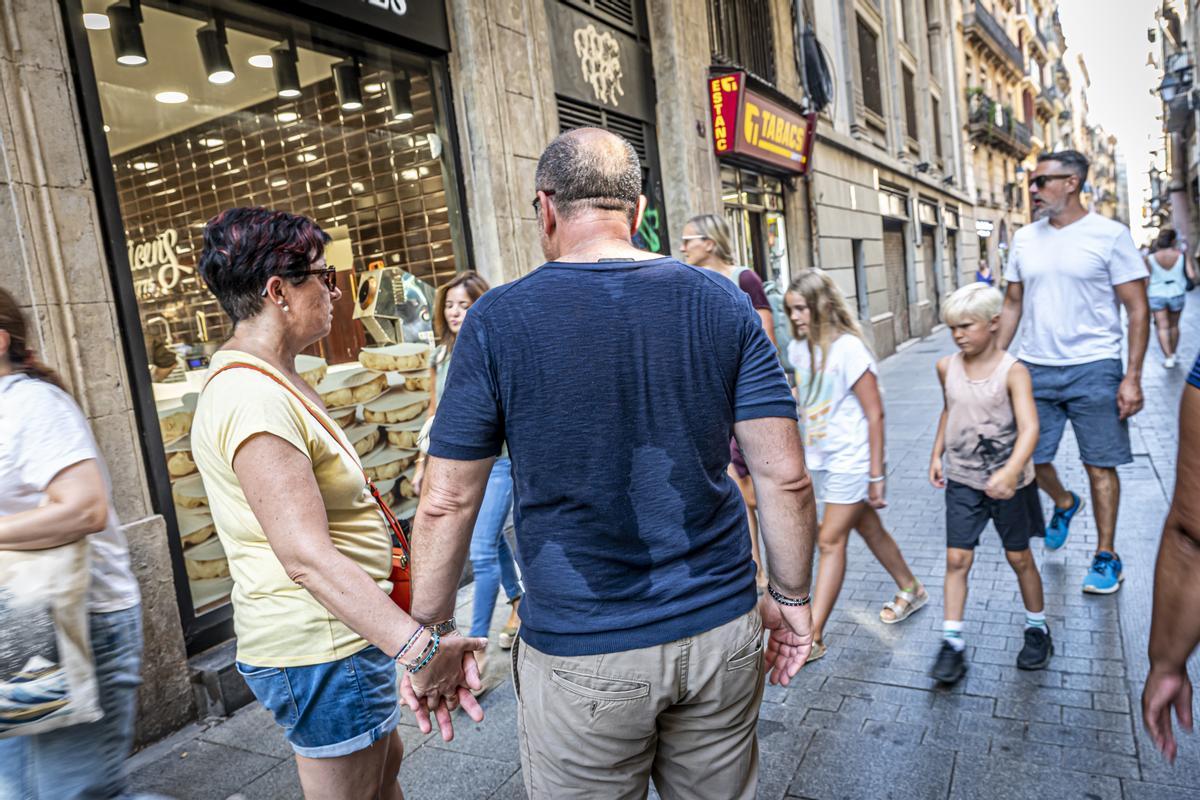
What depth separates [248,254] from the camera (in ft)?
6.09

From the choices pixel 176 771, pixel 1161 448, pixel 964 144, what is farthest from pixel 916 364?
pixel 964 144

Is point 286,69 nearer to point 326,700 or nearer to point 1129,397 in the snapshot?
point 326,700

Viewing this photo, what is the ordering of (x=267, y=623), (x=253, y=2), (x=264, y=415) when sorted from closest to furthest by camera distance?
(x=264, y=415)
(x=267, y=623)
(x=253, y=2)

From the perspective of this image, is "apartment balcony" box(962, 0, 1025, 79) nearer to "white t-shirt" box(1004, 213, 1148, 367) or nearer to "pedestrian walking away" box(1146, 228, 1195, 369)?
"pedestrian walking away" box(1146, 228, 1195, 369)

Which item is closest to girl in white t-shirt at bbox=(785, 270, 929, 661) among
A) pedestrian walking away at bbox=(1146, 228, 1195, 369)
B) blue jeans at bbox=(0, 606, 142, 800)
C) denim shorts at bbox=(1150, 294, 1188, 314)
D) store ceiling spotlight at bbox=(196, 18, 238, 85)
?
blue jeans at bbox=(0, 606, 142, 800)

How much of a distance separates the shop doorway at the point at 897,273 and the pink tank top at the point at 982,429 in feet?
48.1

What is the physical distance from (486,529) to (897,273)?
A: 17.3 metres

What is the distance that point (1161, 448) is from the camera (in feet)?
21.6

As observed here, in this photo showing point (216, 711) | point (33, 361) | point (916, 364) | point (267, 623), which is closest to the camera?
point (267, 623)

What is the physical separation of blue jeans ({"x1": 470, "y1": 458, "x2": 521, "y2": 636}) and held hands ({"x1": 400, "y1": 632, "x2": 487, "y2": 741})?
77.8 inches

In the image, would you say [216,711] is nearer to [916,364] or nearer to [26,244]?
[26,244]

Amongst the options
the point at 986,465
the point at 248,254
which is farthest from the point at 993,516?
the point at 248,254

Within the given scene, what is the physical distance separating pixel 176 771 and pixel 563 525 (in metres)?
2.61

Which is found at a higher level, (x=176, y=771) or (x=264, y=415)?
(x=264, y=415)
